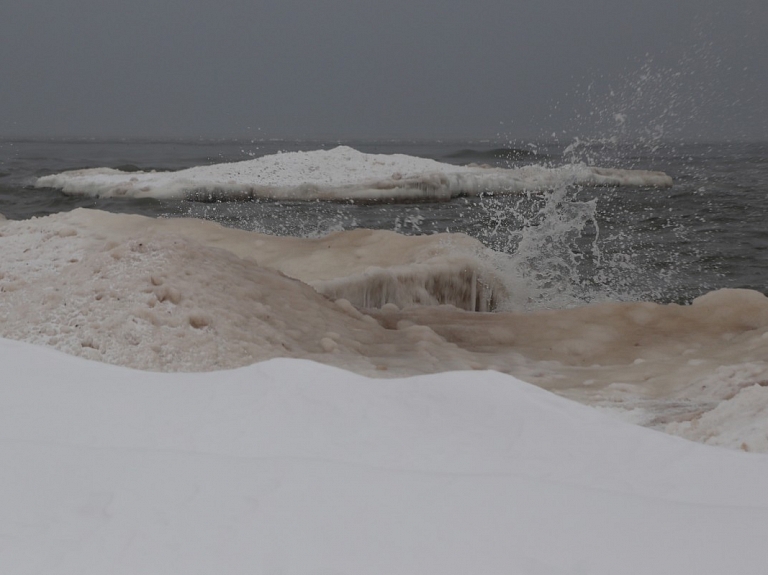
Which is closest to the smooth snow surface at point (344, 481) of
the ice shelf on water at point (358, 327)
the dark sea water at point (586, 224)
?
the ice shelf on water at point (358, 327)

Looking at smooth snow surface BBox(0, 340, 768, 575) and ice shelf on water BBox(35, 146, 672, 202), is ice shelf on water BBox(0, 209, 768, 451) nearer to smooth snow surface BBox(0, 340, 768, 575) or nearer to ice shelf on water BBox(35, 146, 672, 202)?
smooth snow surface BBox(0, 340, 768, 575)

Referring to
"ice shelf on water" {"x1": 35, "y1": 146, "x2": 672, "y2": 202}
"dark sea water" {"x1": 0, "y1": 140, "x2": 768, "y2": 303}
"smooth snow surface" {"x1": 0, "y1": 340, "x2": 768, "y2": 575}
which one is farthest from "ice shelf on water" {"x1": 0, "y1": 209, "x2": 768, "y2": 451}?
"ice shelf on water" {"x1": 35, "y1": 146, "x2": 672, "y2": 202}

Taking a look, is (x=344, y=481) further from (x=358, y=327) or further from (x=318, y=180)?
(x=318, y=180)

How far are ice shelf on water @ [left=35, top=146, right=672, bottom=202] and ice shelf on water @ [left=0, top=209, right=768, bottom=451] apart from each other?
618 centimetres

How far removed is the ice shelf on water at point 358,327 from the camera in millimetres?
3125

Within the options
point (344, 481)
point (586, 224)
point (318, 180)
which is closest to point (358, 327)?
point (344, 481)

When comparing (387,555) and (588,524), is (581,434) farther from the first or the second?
(387,555)

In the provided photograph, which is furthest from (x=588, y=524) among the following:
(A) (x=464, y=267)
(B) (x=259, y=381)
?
(A) (x=464, y=267)

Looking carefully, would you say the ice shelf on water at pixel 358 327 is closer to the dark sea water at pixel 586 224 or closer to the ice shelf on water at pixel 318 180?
the dark sea water at pixel 586 224

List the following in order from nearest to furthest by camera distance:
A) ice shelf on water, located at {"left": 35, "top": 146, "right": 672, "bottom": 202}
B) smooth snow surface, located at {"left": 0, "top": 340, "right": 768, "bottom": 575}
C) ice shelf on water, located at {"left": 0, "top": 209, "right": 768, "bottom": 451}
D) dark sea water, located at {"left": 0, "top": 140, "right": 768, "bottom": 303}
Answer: smooth snow surface, located at {"left": 0, "top": 340, "right": 768, "bottom": 575}, ice shelf on water, located at {"left": 0, "top": 209, "right": 768, "bottom": 451}, dark sea water, located at {"left": 0, "top": 140, "right": 768, "bottom": 303}, ice shelf on water, located at {"left": 35, "top": 146, "right": 672, "bottom": 202}

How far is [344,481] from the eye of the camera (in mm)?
1642

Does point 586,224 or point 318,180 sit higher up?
point 318,180

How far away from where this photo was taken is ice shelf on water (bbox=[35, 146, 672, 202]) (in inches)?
461

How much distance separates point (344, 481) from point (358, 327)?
2516 millimetres
